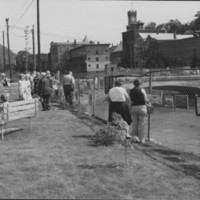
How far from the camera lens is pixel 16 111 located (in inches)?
381

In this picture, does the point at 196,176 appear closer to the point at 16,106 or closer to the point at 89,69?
the point at 16,106

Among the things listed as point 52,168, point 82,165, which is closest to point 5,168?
point 52,168

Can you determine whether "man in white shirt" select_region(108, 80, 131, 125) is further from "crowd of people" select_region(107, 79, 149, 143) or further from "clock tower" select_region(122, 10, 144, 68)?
"clock tower" select_region(122, 10, 144, 68)

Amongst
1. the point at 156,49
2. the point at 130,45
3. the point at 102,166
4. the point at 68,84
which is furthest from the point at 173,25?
the point at 102,166

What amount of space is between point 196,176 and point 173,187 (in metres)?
0.79

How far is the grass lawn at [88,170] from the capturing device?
5.20 m

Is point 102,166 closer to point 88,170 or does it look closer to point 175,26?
point 88,170

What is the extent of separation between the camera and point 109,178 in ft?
19.1

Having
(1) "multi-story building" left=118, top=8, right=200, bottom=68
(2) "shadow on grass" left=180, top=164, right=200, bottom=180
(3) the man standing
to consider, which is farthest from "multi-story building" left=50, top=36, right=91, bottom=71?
(2) "shadow on grass" left=180, top=164, right=200, bottom=180

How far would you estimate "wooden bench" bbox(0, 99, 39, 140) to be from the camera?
9117mm

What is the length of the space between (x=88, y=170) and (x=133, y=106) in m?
3.54

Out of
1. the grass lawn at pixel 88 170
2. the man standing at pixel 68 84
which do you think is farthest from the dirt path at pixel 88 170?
the man standing at pixel 68 84

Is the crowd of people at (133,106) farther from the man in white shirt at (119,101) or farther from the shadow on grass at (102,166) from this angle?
the shadow on grass at (102,166)

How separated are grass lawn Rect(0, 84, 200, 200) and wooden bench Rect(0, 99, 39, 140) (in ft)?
1.52
